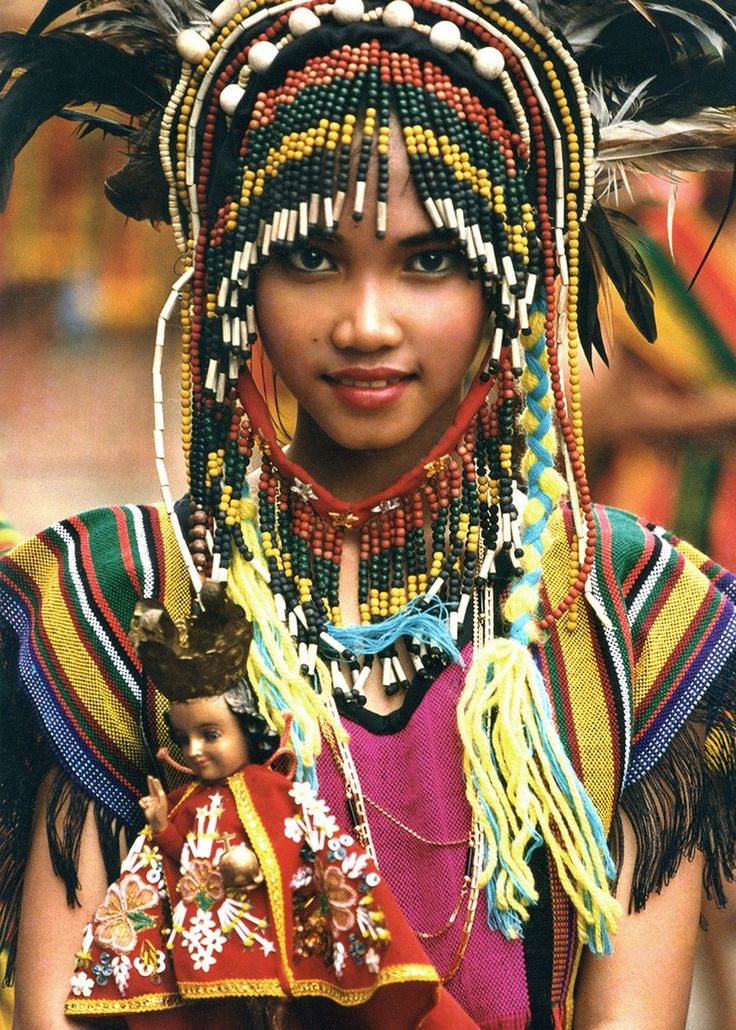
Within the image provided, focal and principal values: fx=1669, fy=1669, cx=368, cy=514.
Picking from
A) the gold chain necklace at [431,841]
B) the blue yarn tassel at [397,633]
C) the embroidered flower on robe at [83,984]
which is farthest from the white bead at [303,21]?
the embroidered flower on robe at [83,984]

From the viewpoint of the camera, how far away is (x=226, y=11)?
1644mm

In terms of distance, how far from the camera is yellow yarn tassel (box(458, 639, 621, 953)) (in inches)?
65.4

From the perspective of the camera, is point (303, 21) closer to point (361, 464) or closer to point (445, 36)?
point (445, 36)

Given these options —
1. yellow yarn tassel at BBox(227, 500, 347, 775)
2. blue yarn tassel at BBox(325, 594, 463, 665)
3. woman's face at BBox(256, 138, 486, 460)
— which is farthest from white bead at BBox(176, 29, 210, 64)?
blue yarn tassel at BBox(325, 594, 463, 665)

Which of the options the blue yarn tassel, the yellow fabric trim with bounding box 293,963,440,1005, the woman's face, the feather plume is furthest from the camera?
the feather plume

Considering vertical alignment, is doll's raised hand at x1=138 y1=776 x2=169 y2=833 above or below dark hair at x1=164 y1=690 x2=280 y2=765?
below

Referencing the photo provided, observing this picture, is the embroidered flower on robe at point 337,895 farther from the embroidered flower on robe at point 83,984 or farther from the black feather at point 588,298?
the black feather at point 588,298

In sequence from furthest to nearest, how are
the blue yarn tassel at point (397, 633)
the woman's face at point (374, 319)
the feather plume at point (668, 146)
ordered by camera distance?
1. the feather plume at point (668, 146)
2. the blue yarn tassel at point (397, 633)
3. the woman's face at point (374, 319)

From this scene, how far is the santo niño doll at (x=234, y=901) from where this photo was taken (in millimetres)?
1493

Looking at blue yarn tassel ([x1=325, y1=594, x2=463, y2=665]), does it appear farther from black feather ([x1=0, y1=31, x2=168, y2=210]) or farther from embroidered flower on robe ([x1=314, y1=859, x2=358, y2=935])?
black feather ([x1=0, y1=31, x2=168, y2=210])

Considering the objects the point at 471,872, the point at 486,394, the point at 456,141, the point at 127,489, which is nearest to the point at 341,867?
the point at 471,872

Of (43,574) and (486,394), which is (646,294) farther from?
(43,574)

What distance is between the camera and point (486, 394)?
1719mm

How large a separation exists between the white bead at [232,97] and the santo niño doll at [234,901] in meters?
0.48
